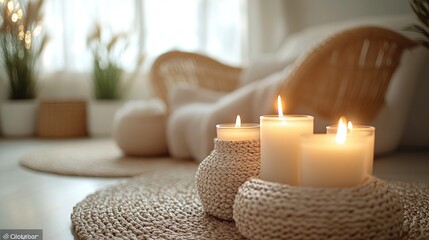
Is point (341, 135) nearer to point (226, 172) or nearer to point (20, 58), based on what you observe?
point (226, 172)

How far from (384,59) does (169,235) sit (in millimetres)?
1053

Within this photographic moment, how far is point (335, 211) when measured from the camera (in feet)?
2.24

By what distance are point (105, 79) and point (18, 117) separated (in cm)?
A: 62

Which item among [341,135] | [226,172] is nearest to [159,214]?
[226,172]

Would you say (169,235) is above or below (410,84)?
below

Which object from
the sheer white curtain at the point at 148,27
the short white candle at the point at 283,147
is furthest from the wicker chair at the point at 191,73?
the short white candle at the point at 283,147

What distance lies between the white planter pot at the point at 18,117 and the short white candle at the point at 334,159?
2604 mm

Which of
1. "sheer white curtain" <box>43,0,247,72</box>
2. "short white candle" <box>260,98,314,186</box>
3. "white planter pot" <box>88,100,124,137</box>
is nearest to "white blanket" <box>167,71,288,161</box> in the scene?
"short white candle" <box>260,98,314,186</box>

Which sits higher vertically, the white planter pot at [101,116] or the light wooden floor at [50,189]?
the white planter pot at [101,116]

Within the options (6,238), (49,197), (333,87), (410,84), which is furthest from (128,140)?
(410,84)

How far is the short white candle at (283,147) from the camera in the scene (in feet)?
2.63

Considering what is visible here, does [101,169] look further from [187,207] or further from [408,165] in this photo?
[408,165]

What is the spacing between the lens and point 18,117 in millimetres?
2951

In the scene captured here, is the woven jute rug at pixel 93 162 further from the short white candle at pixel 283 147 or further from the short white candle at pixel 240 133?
the short white candle at pixel 283 147
